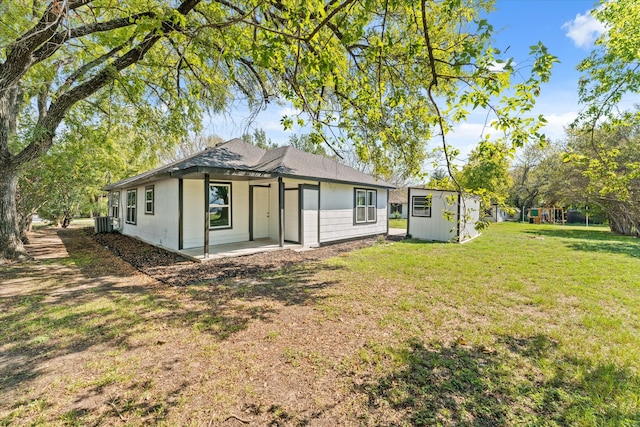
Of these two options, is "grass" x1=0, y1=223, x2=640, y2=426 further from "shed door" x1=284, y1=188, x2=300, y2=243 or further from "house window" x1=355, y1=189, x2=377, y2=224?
"house window" x1=355, y1=189, x2=377, y2=224

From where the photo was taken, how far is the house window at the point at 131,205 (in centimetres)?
1276

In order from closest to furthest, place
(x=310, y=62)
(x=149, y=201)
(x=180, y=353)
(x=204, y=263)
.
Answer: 1. (x=180, y=353)
2. (x=310, y=62)
3. (x=204, y=263)
4. (x=149, y=201)

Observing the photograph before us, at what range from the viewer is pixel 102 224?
15.1 m

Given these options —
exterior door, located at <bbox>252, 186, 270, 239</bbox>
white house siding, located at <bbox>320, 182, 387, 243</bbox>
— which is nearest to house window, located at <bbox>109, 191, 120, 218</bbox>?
exterior door, located at <bbox>252, 186, 270, 239</bbox>

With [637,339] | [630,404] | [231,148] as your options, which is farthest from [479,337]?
[231,148]

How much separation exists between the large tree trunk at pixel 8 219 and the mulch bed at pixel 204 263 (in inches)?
93.3

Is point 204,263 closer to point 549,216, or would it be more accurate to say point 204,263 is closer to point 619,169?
point 619,169

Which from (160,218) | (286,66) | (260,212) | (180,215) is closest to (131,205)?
(160,218)

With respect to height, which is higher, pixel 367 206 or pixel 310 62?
pixel 310 62

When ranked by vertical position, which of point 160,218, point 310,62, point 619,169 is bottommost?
point 160,218

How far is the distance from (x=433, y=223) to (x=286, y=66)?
975cm

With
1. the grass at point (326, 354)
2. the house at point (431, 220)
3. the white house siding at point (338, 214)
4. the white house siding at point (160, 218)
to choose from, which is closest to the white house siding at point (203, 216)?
the white house siding at point (160, 218)

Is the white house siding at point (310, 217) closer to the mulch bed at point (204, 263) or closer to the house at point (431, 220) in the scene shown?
the mulch bed at point (204, 263)

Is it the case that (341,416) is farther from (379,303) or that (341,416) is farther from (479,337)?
(379,303)
